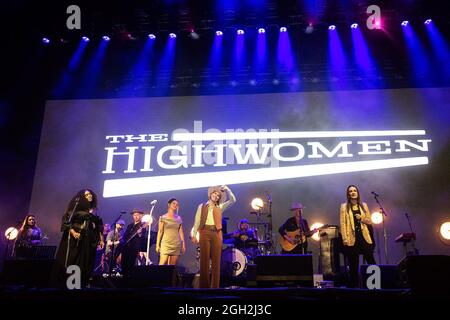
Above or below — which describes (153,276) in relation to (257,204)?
below

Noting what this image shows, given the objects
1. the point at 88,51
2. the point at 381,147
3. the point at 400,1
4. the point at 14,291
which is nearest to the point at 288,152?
the point at 381,147

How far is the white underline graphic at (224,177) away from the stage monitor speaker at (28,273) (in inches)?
192

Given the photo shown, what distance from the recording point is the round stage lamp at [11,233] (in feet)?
30.8

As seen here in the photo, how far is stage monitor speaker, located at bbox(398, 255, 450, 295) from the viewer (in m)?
3.14

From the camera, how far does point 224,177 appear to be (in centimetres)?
988

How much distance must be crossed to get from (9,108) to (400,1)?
30.6 ft

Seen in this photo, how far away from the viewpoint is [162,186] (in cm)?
995

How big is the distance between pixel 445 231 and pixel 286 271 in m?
5.49

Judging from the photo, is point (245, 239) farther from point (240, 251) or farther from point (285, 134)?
point (285, 134)

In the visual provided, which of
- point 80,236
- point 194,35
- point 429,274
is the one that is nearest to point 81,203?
point 80,236

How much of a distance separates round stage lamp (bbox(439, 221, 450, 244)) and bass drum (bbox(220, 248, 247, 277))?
15.0 ft

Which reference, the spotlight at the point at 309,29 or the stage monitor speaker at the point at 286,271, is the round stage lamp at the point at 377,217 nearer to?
the stage monitor speaker at the point at 286,271

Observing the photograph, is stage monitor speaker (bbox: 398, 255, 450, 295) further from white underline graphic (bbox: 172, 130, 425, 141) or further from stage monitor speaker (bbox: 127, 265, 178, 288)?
white underline graphic (bbox: 172, 130, 425, 141)

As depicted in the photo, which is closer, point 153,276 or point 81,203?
point 153,276
